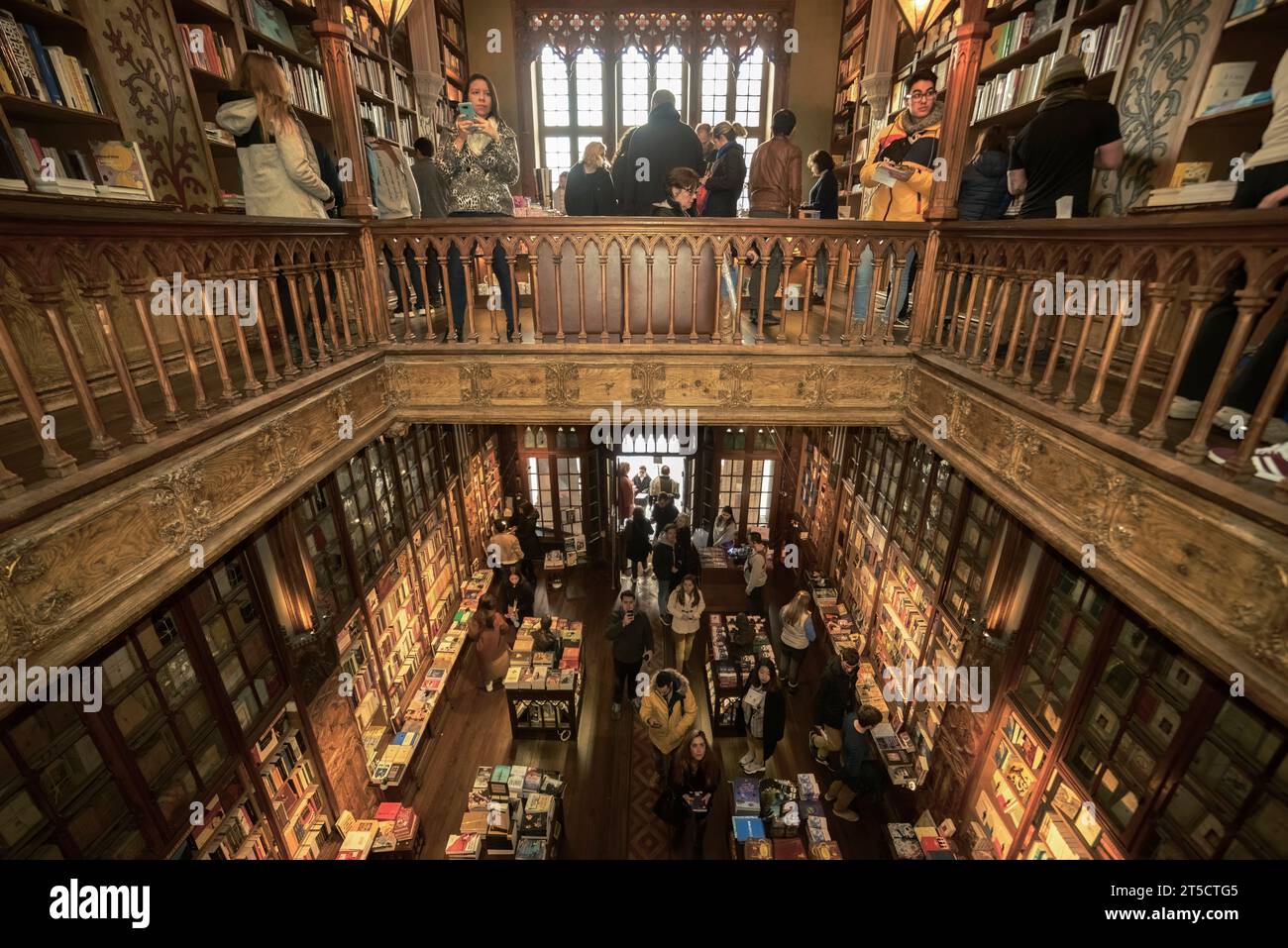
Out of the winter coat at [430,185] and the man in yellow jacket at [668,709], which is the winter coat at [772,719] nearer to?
the man in yellow jacket at [668,709]

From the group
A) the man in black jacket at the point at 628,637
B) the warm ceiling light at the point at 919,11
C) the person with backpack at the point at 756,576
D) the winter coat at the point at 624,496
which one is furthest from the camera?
the winter coat at the point at 624,496

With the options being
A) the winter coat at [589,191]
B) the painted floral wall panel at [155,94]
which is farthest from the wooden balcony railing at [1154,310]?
the painted floral wall panel at [155,94]

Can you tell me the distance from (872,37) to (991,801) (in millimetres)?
8810

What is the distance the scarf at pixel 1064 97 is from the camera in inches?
133

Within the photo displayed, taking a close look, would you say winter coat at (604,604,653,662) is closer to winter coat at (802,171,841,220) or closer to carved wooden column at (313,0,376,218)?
carved wooden column at (313,0,376,218)

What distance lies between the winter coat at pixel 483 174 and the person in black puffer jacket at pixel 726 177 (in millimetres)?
1800

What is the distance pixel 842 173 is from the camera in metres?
10.1

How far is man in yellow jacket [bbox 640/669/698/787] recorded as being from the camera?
5.28 meters

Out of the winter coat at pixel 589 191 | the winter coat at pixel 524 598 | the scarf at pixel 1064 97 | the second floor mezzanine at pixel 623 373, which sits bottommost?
the winter coat at pixel 524 598

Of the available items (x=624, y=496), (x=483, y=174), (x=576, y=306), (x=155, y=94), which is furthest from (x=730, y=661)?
(x=155, y=94)

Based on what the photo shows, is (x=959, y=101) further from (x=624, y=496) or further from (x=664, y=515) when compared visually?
(x=624, y=496)

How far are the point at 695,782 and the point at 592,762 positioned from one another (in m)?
1.65
